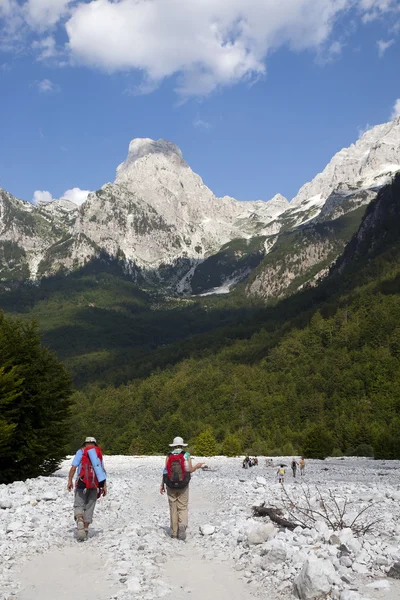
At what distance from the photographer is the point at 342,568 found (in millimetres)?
10164

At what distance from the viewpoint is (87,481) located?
48.2 ft

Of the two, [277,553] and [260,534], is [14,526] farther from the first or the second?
[277,553]

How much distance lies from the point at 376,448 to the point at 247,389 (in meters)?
97.7

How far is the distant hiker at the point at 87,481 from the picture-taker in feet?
48.1

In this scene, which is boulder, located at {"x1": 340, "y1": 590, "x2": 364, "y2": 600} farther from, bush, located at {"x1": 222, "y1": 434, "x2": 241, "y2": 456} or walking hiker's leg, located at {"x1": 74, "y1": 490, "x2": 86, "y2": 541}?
bush, located at {"x1": 222, "y1": 434, "x2": 241, "y2": 456}

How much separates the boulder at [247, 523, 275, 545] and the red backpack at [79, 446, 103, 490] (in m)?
4.89

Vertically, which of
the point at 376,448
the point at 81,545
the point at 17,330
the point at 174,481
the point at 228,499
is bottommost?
the point at 376,448

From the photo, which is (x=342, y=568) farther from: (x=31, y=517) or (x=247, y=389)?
(x=247, y=389)

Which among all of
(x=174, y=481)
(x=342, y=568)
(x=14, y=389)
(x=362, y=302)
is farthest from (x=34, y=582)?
(x=362, y=302)

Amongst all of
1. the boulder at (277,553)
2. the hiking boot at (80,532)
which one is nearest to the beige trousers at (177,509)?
the hiking boot at (80,532)

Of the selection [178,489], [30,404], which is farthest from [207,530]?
[30,404]

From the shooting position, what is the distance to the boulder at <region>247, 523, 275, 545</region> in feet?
42.3

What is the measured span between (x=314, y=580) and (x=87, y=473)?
313 inches

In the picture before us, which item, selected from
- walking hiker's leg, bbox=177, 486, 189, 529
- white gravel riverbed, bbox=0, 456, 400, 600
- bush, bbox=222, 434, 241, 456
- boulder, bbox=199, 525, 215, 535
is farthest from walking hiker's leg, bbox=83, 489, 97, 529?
bush, bbox=222, 434, 241, 456
